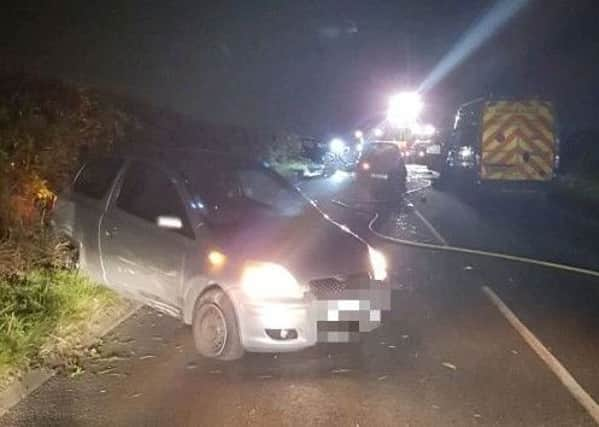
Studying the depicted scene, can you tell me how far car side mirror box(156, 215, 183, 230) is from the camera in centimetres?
667

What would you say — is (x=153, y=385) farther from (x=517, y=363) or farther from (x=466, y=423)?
(x=517, y=363)

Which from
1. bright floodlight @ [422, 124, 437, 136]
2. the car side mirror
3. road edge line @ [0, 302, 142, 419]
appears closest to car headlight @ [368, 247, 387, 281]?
the car side mirror

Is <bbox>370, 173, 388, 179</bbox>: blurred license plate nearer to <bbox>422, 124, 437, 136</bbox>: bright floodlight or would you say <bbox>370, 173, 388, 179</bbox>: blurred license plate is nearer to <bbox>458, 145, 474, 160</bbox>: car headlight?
<bbox>458, 145, 474, 160</bbox>: car headlight

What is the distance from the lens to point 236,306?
6.08 m

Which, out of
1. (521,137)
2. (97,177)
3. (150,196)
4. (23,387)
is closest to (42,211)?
(97,177)

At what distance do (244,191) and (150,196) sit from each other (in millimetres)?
1145

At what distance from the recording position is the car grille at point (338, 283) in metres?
6.09

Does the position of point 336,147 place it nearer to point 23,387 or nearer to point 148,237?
point 148,237

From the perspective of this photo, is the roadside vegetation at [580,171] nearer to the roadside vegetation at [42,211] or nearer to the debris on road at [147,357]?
the roadside vegetation at [42,211]

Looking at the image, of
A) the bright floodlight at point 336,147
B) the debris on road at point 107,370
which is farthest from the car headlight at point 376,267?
the bright floodlight at point 336,147

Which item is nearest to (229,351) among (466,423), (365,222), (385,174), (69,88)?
(466,423)

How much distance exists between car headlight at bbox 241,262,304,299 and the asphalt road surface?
2.06 ft

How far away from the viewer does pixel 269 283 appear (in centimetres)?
604

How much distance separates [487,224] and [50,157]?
990cm
